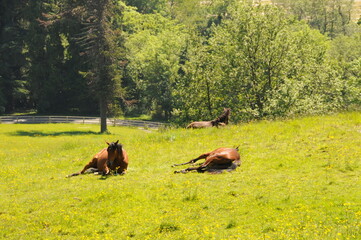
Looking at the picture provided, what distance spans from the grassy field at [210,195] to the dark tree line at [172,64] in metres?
14.0

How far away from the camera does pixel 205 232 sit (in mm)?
9812

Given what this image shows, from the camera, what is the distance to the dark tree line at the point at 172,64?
41.3m

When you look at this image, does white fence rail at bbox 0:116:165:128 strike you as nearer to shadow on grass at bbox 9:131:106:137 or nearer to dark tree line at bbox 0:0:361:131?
dark tree line at bbox 0:0:361:131

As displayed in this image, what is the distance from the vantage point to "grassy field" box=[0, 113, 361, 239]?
1019cm

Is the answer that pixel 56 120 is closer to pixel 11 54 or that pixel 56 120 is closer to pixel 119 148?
pixel 11 54

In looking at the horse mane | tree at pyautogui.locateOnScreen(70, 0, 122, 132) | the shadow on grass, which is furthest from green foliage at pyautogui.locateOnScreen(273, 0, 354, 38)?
the horse mane

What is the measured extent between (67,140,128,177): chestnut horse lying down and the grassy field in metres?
0.64

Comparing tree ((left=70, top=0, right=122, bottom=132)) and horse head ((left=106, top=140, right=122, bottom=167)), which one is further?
tree ((left=70, top=0, right=122, bottom=132))

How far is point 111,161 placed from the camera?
16.9 meters

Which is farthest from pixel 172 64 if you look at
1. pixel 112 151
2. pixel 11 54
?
pixel 112 151

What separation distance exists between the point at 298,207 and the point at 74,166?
14062mm

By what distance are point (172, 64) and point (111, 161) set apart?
8928cm

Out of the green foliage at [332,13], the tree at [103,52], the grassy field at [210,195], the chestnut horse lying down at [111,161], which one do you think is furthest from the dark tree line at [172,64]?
the chestnut horse lying down at [111,161]

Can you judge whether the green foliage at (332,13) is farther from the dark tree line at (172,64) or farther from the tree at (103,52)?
the tree at (103,52)
